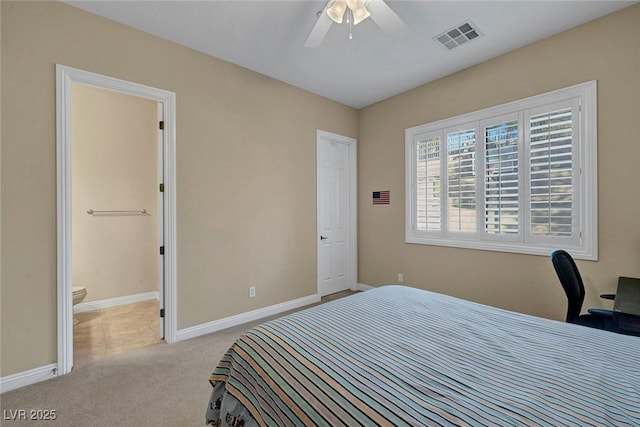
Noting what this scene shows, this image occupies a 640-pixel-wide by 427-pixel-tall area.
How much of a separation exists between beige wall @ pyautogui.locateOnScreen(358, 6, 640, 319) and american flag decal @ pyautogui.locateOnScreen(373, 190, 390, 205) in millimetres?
90

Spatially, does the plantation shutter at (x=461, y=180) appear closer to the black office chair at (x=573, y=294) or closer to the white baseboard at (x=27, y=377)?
the black office chair at (x=573, y=294)

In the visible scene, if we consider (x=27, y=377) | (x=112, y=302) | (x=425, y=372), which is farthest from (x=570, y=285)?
(x=112, y=302)

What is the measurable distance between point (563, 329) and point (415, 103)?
10.1 ft

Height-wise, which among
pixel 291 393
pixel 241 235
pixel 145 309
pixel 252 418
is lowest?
pixel 145 309

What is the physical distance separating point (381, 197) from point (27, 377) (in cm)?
400

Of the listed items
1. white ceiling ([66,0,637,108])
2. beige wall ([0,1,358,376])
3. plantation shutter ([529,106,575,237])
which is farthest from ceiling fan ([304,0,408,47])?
plantation shutter ([529,106,575,237])

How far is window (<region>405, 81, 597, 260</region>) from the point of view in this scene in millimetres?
2457

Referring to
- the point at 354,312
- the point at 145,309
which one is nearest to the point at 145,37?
the point at 354,312

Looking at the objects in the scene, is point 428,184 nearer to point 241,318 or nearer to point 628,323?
point 628,323

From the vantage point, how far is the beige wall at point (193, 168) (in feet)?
6.68

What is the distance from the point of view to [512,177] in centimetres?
285

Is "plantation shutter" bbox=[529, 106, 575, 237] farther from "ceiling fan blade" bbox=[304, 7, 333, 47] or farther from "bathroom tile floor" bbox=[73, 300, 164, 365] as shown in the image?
"bathroom tile floor" bbox=[73, 300, 164, 365]

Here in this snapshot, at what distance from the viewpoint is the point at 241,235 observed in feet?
10.6

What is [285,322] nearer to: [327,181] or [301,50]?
[301,50]
